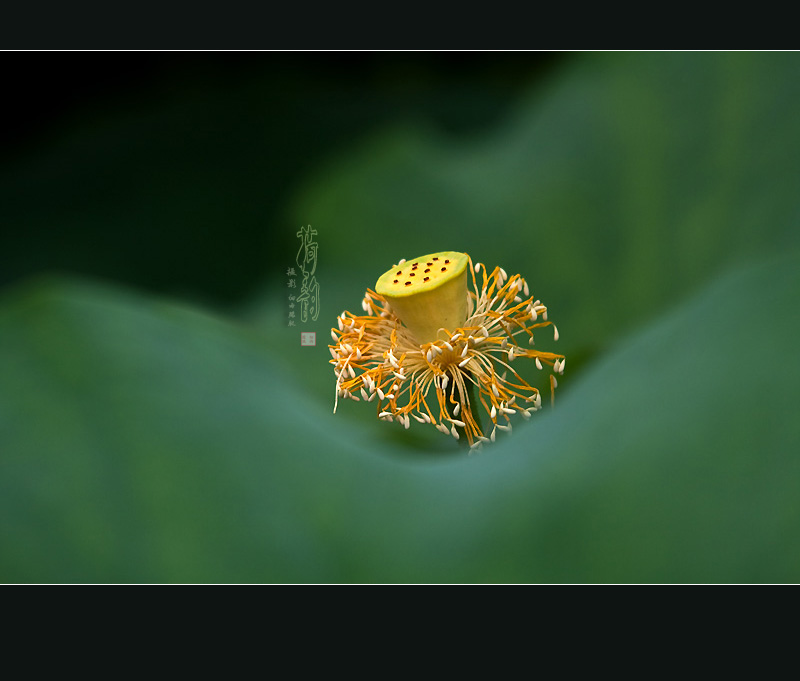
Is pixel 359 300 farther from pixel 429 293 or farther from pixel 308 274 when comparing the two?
pixel 429 293

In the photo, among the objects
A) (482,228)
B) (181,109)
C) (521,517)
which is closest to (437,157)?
(482,228)

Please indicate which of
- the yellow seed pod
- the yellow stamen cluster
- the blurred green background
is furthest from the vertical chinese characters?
the yellow seed pod

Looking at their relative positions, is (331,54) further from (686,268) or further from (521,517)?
(521,517)

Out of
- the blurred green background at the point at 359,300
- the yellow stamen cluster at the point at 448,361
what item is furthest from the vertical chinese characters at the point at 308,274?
the yellow stamen cluster at the point at 448,361

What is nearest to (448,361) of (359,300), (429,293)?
(429,293)

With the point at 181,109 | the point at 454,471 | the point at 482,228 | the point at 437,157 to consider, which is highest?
the point at 181,109
